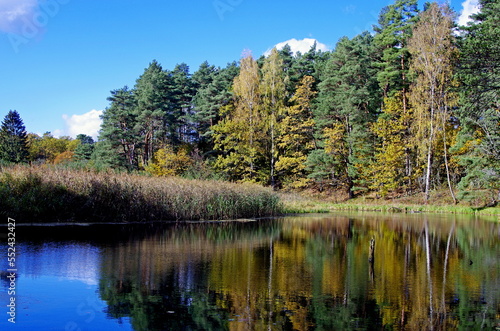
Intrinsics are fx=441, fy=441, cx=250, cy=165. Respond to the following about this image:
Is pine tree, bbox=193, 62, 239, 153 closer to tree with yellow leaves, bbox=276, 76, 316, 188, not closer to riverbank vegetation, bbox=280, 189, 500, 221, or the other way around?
tree with yellow leaves, bbox=276, 76, 316, 188

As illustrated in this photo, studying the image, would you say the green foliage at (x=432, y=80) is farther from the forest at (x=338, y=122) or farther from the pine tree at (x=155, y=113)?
the pine tree at (x=155, y=113)

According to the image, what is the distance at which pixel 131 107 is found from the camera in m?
50.4

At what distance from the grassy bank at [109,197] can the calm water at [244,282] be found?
1.84 metres

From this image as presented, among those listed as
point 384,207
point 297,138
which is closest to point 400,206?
point 384,207

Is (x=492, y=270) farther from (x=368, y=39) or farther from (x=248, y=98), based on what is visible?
(x=368, y=39)

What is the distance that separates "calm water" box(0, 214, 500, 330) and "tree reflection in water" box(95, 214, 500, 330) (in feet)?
0.09

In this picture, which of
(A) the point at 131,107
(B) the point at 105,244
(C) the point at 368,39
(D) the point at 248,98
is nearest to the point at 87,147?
(A) the point at 131,107

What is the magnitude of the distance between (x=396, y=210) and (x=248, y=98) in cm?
1757

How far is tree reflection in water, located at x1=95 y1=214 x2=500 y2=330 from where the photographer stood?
24.9 ft

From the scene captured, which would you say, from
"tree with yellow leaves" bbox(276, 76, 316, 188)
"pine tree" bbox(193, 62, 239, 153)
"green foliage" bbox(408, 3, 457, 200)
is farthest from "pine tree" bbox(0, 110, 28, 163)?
"green foliage" bbox(408, 3, 457, 200)

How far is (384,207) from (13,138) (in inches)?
1973

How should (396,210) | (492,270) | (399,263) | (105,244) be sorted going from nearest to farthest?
(492,270) → (399,263) → (105,244) → (396,210)

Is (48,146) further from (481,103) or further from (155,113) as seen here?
(481,103)

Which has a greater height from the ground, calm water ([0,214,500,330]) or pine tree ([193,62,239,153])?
pine tree ([193,62,239,153])
